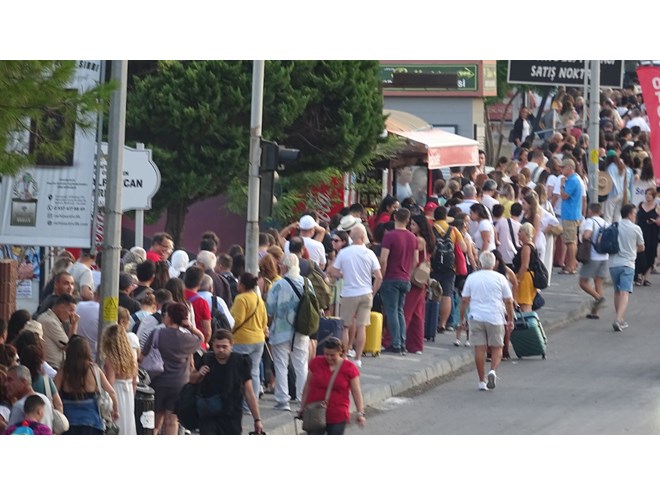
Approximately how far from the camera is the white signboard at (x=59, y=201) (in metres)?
13.6

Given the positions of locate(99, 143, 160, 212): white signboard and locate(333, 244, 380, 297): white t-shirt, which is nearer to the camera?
locate(99, 143, 160, 212): white signboard

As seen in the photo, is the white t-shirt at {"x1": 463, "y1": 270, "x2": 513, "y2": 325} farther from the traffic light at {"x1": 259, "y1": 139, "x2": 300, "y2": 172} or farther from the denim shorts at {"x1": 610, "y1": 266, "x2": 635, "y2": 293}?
the denim shorts at {"x1": 610, "y1": 266, "x2": 635, "y2": 293}

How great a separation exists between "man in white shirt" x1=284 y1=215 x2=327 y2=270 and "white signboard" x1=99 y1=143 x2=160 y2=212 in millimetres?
2099

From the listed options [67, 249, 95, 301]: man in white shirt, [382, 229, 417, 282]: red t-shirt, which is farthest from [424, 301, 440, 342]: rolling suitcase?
[67, 249, 95, 301]: man in white shirt

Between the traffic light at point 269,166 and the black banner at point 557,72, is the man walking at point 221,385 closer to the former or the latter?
the traffic light at point 269,166

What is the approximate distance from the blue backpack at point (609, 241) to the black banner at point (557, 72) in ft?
17.1

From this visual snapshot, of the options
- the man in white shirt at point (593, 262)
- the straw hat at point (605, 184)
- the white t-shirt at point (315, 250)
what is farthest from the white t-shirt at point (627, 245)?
the straw hat at point (605, 184)

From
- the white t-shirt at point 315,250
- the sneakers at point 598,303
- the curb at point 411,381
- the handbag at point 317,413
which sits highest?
the white t-shirt at point 315,250

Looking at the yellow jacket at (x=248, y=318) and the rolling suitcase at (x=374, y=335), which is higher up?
the yellow jacket at (x=248, y=318)

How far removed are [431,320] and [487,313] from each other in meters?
2.87

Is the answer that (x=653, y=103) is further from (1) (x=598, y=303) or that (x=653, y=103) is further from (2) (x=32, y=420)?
(1) (x=598, y=303)

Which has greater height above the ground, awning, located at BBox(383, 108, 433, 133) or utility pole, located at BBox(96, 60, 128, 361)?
awning, located at BBox(383, 108, 433, 133)

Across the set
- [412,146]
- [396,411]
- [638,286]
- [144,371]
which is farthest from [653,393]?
[412,146]

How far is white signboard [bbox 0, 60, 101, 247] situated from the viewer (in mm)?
13562
